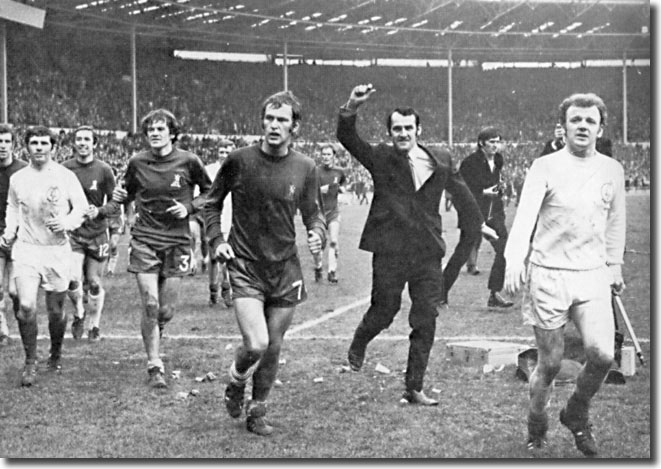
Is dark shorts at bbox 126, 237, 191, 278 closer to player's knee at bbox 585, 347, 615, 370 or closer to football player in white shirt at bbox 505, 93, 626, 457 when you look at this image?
football player in white shirt at bbox 505, 93, 626, 457

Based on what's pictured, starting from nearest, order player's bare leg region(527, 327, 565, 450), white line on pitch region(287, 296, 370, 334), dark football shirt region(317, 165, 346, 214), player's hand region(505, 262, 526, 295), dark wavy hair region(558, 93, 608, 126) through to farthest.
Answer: player's hand region(505, 262, 526, 295)
dark wavy hair region(558, 93, 608, 126)
player's bare leg region(527, 327, 565, 450)
white line on pitch region(287, 296, 370, 334)
dark football shirt region(317, 165, 346, 214)

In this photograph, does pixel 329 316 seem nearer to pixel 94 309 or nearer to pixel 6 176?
pixel 94 309

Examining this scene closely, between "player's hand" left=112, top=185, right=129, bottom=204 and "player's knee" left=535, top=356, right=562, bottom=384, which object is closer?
"player's knee" left=535, top=356, right=562, bottom=384

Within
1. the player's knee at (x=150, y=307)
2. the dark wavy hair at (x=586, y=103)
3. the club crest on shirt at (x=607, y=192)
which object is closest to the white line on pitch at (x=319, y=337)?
the player's knee at (x=150, y=307)

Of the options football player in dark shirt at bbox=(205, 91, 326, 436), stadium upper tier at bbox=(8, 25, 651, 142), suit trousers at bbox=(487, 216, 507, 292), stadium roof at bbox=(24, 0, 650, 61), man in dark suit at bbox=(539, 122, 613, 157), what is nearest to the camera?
football player in dark shirt at bbox=(205, 91, 326, 436)

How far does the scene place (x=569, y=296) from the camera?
441 cm

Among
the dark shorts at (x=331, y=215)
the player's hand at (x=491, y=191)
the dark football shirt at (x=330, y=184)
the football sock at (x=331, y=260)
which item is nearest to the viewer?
the player's hand at (x=491, y=191)

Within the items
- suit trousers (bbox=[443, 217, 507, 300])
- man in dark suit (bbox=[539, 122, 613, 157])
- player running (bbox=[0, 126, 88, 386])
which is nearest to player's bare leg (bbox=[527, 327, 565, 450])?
man in dark suit (bbox=[539, 122, 613, 157])

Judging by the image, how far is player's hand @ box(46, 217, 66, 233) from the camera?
235 inches

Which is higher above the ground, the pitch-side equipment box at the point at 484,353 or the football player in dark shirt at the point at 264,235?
the football player in dark shirt at the point at 264,235

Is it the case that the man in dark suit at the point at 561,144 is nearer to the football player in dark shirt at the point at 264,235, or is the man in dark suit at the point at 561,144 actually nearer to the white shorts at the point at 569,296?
the white shorts at the point at 569,296

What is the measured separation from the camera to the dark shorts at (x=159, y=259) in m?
6.12

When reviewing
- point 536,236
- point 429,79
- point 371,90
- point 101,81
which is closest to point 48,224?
point 371,90

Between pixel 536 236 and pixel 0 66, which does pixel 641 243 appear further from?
pixel 0 66
